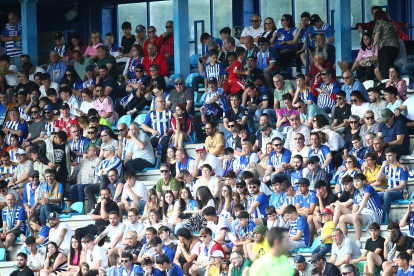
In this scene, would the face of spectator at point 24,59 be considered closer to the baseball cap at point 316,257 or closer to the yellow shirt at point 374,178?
the yellow shirt at point 374,178

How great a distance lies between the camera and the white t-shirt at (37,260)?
477 inches

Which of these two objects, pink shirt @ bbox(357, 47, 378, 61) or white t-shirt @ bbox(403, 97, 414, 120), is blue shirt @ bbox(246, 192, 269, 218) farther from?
pink shirt @ bbox(357, 47, 378, 61)

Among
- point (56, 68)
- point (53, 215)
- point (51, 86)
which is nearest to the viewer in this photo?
point (53, 215)

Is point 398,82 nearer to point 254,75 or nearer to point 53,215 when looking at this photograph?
point 254,75

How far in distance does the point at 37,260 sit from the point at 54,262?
316 millimetres

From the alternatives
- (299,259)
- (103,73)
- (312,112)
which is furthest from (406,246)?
(103,73)

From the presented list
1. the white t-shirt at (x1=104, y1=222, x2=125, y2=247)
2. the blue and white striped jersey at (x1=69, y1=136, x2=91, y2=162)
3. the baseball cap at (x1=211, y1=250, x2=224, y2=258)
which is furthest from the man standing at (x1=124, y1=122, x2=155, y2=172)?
the baseball cap at (x1=211, y1=250, x2=224, y2=258)

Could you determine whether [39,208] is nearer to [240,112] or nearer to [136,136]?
[136,136]

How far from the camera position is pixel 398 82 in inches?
533

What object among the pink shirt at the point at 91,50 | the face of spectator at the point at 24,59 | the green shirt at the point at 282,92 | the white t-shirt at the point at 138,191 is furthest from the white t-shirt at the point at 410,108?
the face of spectator at the point at 24,59

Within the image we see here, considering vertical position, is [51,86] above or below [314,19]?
below

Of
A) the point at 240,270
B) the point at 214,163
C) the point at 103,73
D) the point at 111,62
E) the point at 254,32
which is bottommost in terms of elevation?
the point at 240,270

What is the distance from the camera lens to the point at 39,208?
13164mm

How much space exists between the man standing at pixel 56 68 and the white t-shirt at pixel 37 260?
5649 mm
